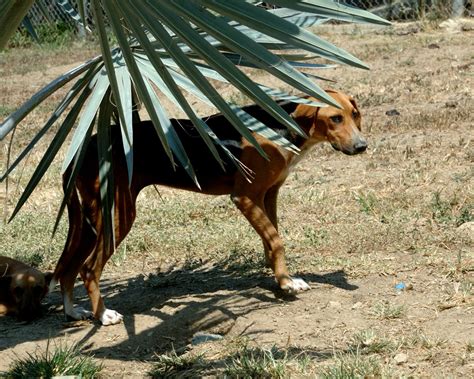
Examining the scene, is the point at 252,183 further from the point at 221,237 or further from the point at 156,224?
the point at 156,224

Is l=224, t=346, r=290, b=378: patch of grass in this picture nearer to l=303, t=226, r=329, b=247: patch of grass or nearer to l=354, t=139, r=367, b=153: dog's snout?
l=354, t=139, r=367, b=153: dog's snout

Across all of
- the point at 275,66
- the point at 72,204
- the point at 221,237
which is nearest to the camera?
the point at 275,66

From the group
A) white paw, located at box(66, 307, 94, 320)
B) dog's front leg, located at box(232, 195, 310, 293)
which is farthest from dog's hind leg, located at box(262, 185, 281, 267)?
white paw, located at box(66, 307, 94, 320)

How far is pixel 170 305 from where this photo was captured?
615 cm

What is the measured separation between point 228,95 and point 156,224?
3.72m

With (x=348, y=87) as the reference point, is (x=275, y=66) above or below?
above

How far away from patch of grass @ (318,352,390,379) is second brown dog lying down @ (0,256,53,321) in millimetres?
2456

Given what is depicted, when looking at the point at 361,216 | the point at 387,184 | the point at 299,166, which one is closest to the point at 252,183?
the point at 361,216

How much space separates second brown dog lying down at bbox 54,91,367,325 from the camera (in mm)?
5816

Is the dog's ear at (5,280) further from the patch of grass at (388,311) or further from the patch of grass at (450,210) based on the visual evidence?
the patch of grass at (450,210)

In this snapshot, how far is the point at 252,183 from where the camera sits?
6109 mm

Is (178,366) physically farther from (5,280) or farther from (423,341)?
(5,280)

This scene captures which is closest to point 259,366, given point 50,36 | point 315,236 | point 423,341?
point 423,341

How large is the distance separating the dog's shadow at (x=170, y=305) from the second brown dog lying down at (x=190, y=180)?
0.19 m
